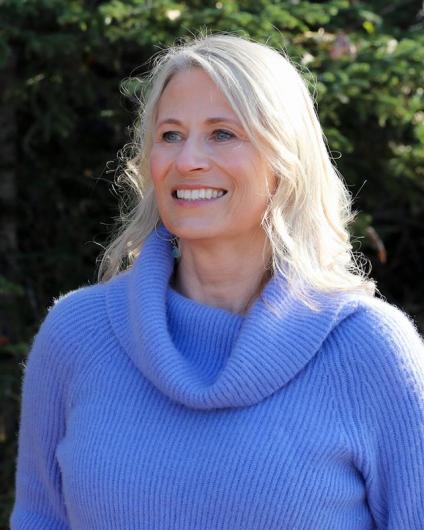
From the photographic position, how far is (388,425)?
215 centimetres

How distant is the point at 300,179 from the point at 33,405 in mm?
834

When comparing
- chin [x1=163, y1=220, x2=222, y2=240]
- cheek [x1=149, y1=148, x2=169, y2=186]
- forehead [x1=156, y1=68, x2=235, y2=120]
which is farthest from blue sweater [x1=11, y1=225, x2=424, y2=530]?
forehead [x1=156, y1=68, x2=235, y2=120]

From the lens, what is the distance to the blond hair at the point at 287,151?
2.27m

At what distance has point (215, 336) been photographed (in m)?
2.33

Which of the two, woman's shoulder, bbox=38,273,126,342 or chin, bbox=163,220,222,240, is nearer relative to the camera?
chin, bbox=163,220,222,240

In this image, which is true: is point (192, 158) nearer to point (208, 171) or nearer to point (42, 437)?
point (208, 171)

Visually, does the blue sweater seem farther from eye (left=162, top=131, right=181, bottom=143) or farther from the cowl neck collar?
eye (left=162, top=131, right=181, bottom=143)

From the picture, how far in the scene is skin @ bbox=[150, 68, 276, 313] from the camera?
2.27m

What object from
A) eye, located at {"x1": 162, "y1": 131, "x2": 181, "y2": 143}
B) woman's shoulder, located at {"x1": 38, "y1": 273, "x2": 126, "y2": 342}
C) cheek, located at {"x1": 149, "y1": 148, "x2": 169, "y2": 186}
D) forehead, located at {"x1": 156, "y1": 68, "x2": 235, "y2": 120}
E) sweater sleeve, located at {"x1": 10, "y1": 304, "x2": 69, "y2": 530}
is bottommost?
sweater sleeve, located at {"x1": 10, "y1": 304, "x2": 69, "y2": 530}

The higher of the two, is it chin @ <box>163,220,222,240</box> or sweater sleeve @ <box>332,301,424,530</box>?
chin @ <box>163,220,222,240</box>

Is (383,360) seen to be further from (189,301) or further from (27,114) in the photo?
(27,114)

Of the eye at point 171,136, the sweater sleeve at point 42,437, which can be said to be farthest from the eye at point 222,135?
the sweater sleeve at point 42,437

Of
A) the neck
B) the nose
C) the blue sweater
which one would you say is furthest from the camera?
the neck

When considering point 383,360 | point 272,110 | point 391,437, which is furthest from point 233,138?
point 391,437
